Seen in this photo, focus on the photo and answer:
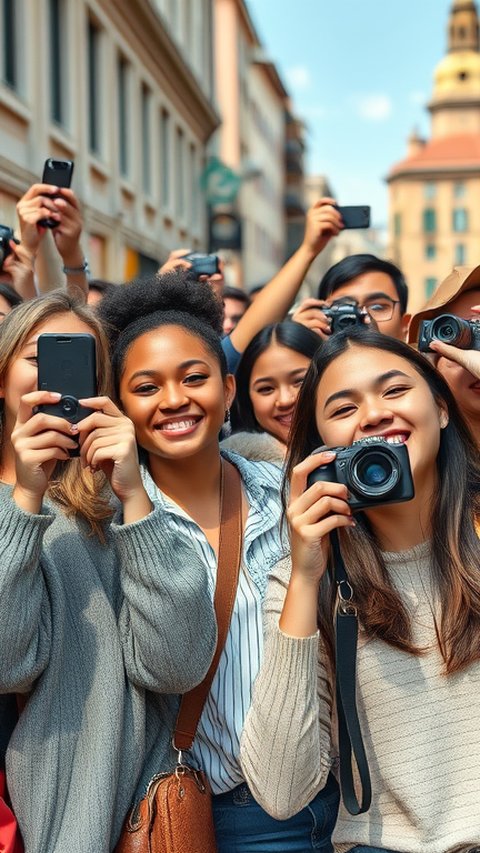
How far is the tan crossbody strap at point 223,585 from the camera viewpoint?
7.97ft

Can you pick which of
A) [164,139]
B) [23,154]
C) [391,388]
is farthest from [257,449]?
[164,139]

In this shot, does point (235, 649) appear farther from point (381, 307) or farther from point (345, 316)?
point (381, 307)

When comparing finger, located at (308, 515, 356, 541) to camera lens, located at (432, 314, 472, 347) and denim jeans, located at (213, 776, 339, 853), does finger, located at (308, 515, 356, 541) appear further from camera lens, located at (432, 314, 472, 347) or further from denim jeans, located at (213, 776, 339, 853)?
camera lens, located at (432, 314, 472, 347)

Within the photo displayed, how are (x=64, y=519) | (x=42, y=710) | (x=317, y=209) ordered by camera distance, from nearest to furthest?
(x=42, y=710) < (x=64, y=519) < (x=317, y=209)

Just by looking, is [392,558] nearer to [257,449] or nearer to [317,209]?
[257,449]

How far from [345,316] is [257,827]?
2012 millimetres

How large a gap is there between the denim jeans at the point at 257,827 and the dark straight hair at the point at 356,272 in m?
2.56

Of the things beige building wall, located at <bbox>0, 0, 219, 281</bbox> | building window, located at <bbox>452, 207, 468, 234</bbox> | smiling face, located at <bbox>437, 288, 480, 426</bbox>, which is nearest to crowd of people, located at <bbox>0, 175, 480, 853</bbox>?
smiling face, located at <bbox>437, 288, 480, 426</bbox>

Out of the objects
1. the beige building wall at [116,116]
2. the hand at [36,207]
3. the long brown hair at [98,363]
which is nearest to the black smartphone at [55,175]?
the hand at [36,207]

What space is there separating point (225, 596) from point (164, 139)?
19.7 metres

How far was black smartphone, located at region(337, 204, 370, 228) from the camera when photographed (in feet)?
13.5

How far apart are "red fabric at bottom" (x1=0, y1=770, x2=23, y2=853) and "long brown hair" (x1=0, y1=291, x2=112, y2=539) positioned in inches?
24.8

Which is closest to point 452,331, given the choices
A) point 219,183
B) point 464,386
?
point 464,386

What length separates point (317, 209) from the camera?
4.11 meters
